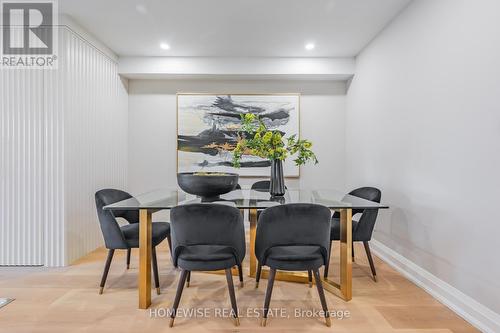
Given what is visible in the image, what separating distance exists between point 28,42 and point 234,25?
2.34 metres

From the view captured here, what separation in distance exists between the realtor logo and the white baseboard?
4.37m

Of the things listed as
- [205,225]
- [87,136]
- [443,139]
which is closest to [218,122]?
[87,136]

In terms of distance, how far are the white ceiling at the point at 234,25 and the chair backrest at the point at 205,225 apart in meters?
2.17

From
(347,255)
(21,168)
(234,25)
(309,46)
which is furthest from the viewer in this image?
(309,46)

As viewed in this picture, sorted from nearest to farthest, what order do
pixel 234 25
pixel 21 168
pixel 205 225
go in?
pixel 205 225 → pixel 21 168 → pixel 234 25

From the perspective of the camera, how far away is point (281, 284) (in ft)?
8.59

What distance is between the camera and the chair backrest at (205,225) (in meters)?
1.85

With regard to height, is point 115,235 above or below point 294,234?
below

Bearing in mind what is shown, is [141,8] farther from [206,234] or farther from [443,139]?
[443,139]

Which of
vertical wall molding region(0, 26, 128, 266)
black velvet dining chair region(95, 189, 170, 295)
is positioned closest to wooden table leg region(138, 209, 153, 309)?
black velvet dining chair region(95, 189, 170, 295)

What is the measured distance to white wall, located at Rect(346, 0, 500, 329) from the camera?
1.87 meters

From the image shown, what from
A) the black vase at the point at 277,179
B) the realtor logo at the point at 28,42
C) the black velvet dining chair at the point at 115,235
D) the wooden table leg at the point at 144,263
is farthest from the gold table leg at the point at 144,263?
the realtor logo at the point at 28,42

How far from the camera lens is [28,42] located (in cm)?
312

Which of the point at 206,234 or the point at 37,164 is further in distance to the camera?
the point at 37,164
